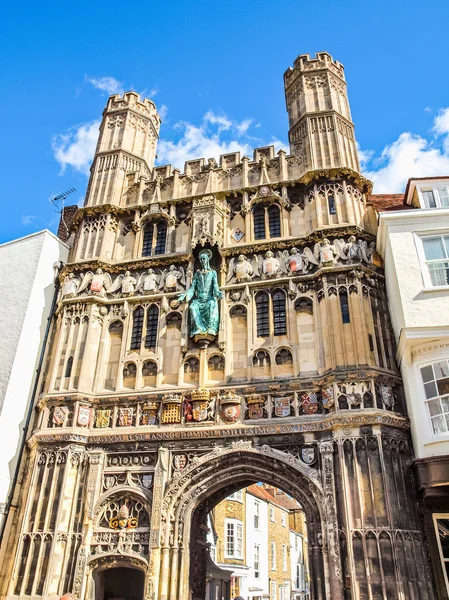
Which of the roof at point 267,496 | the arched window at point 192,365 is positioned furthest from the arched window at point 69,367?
the roof at point 267,496

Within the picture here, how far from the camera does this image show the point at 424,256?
15.6m

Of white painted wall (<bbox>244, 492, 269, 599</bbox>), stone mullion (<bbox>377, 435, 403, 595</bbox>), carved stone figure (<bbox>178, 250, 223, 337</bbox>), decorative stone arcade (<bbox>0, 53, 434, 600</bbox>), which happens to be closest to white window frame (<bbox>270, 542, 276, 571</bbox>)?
white painted wall (<bbox>244, 492, 269, 599</bbox>)

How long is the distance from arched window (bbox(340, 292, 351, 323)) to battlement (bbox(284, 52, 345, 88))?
35.8 feet

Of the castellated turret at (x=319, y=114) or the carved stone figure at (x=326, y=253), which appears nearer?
the carved stone figure at (x=326, y=253)

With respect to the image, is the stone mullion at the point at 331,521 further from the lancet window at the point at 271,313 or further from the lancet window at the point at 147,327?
the lancet window at the point at 147,327

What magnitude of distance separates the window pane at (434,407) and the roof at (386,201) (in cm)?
768

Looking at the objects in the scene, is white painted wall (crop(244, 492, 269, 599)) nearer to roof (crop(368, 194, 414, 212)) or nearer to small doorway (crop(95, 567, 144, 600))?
small doorway (crop(95, 567, 144, 600))

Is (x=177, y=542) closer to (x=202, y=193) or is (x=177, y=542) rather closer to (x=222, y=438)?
(x=222, y=438)

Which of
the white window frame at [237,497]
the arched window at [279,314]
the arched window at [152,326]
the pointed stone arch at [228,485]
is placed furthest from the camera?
the white window frame at [237,497]

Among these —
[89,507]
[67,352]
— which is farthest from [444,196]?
[89,507]

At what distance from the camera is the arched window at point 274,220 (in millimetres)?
19531

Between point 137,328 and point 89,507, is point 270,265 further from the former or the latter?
point 89,507

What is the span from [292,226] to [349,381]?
6.72 meters

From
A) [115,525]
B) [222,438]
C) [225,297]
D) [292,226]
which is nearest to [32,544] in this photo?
[115,525]
